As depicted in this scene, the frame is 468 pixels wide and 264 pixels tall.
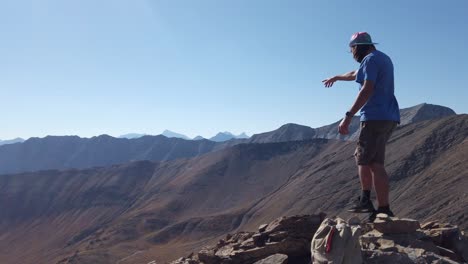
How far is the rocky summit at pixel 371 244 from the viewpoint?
217 inches

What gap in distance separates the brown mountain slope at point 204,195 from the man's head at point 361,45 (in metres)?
25.2

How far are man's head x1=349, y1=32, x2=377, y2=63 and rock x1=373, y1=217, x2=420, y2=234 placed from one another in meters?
2.08

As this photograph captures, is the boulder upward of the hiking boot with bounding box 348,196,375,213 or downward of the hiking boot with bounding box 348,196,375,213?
downward

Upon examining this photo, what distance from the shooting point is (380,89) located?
6.08 meters

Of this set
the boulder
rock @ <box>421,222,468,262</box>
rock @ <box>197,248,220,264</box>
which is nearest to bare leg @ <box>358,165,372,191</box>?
the boulder

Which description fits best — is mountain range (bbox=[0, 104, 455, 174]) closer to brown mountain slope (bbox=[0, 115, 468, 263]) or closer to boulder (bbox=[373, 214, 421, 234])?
brown mountain slope (bbox=[0, 115, 468, 263])

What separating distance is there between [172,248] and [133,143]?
11183 cm

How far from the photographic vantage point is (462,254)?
21.0ft

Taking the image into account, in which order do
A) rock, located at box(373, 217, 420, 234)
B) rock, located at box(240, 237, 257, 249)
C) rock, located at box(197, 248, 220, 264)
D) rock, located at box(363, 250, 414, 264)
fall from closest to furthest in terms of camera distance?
1. rock, located at box(363, 250, 414, 264)
2. rock, located at box(373, 217, 420, 234)
3. rock, located at box(197, 248, 220, 264)
4. rock, located at box(240, 237, 257, 249)

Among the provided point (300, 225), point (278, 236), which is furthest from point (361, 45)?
point (278, 236)

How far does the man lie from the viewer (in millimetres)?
5945

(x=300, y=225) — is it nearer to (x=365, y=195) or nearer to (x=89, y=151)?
(x=365, y=195)

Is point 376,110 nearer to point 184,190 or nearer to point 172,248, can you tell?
point 172,248

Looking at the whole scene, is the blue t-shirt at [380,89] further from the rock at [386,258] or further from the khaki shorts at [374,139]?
the rock at [386,258]
